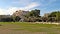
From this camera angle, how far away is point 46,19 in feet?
427

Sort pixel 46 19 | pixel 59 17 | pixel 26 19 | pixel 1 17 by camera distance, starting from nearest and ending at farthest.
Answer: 1. pixel 59 17
2. pixel 46 19
3. pixel 26 19
4. pixel 1 17

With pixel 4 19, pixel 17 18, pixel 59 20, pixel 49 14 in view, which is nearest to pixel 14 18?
pixel 17 18

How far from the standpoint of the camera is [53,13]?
14275cm

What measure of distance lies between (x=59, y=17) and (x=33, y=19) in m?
25.2

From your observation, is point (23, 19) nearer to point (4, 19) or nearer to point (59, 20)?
point (4, 19)

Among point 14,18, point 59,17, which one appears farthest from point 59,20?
point 14,18

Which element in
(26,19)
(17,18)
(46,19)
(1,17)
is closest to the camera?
(46,19)

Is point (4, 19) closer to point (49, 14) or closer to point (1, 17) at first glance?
point (1, 17)

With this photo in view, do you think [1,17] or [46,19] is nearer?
[46,19]

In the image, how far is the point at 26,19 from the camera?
14125 cm

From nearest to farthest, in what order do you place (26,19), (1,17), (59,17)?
(59,17), (26,19), (1,17)

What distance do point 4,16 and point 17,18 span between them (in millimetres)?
21133

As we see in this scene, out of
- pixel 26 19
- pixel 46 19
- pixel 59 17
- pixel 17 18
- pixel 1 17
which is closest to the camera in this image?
pixel 59 17

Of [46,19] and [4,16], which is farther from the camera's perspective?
[4,16]
